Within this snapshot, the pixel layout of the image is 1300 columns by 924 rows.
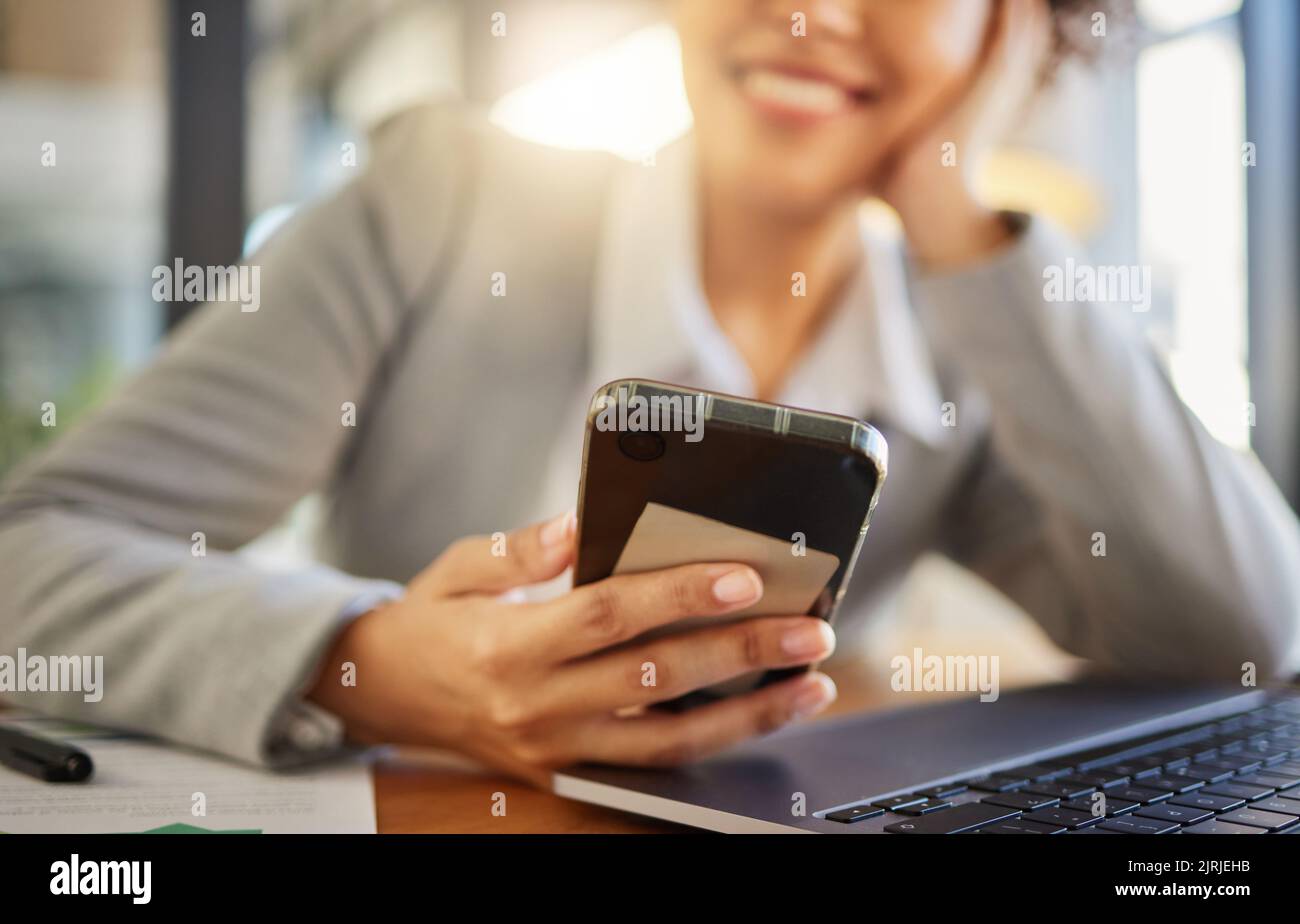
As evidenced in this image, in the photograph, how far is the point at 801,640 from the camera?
382 mm

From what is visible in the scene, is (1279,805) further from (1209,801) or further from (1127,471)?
(1127,471)

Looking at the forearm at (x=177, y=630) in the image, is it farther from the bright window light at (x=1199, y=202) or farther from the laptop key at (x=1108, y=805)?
the bright window light at (x=1199, y=202)

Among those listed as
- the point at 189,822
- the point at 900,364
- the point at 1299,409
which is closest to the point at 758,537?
the point at 189,822

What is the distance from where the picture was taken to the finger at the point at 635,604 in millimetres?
343

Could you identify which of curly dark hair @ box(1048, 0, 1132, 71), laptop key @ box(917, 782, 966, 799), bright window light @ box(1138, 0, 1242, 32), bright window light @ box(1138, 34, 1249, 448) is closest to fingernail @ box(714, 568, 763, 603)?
laptop key @ box(917, 782, 966, 799)

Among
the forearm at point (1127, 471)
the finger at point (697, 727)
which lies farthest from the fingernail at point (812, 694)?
the forearm at point (1127, 471)

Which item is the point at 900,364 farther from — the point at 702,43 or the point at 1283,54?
the point at 1283,54

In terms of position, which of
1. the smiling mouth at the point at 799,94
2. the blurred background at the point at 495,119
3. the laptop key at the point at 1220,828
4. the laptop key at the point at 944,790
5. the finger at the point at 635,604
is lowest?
the laptop key at the point at 1220,828

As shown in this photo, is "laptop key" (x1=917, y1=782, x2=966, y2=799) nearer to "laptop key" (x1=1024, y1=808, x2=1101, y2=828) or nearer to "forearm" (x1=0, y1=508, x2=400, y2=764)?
"laptop key" (x1=1024, y1=808, x2=1101, y2=828)

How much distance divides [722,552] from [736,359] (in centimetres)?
50

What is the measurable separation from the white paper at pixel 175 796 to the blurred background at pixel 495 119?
390 millimetres

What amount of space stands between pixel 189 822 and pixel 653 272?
1.80 ft

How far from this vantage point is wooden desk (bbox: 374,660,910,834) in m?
0.38

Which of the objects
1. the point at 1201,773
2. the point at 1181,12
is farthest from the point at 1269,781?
the point at 1181,12
